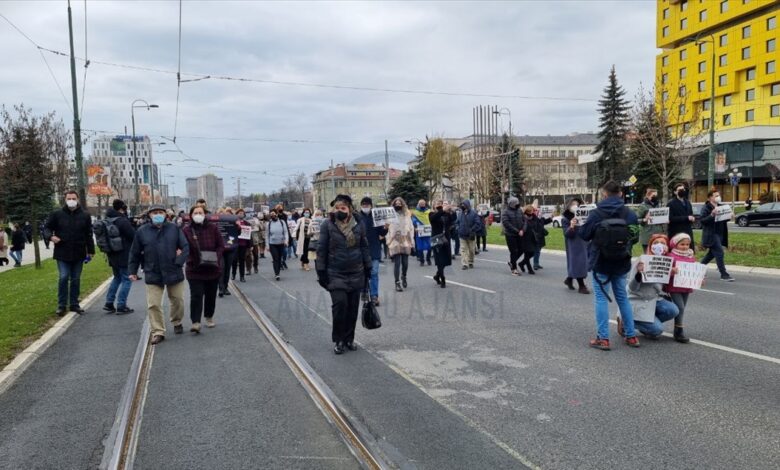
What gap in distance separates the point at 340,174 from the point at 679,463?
127933 mm

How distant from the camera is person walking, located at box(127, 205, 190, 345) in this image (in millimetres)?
7449

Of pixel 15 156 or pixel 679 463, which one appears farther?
pixel 15 156

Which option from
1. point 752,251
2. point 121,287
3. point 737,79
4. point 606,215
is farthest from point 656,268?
point 737,79

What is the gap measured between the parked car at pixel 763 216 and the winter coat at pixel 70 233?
3369 centimetres

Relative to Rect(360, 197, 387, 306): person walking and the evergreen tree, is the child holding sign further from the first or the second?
the evergreen tree

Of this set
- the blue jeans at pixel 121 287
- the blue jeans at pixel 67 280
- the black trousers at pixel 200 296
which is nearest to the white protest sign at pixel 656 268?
the black trousers at pixel 200 296

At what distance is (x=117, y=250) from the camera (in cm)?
966

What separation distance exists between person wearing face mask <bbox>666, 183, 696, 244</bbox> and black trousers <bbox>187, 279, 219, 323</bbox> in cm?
855

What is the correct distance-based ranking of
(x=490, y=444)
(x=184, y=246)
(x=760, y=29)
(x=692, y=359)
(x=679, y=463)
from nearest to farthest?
(x=679, y=463) < (x=490, y=444) < (x=692, y=359) < (x=184, y=246) < (x=760, y=29)

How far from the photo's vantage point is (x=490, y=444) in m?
3.91

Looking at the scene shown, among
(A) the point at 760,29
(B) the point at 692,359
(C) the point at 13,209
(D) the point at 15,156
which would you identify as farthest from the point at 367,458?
(A) the point at 760,29

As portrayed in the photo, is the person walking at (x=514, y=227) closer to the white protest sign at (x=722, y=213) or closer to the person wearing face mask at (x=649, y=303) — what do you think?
the white protest sign at (x=722, y=213)

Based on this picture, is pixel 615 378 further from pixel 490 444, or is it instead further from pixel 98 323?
pixel 98 323

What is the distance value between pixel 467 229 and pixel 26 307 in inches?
398
